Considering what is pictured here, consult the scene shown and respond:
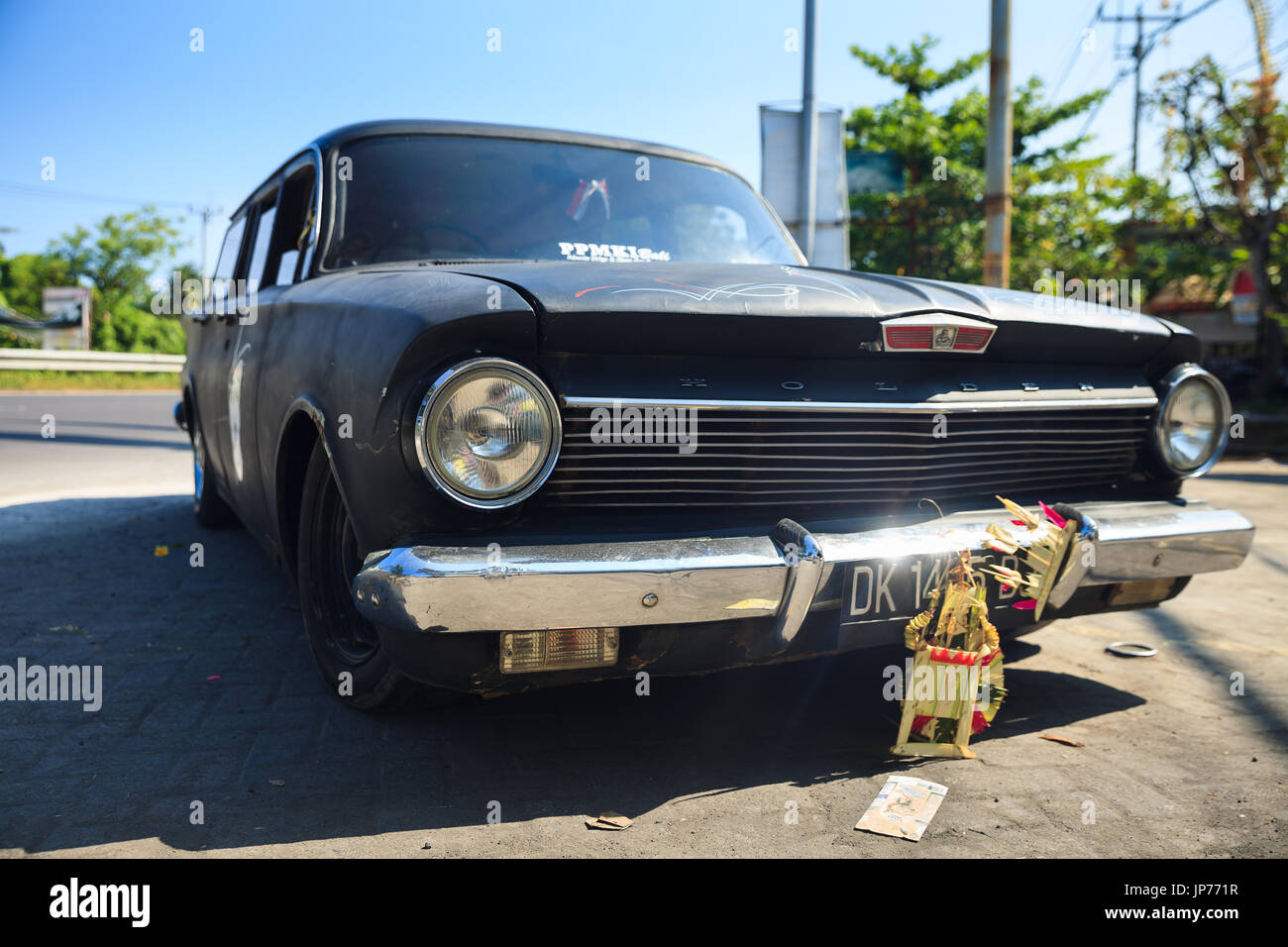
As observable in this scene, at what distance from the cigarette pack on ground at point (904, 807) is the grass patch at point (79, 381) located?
75.0 feet

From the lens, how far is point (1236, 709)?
3068 mm

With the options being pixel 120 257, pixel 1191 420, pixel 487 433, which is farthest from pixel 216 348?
pixel 120 257

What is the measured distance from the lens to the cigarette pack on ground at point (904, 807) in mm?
2191

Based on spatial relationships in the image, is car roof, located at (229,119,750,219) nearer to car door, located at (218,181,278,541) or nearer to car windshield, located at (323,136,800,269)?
car windshield, located at (323,136,800,269)

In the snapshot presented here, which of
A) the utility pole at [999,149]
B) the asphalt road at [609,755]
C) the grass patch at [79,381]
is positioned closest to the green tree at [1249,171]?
the utility pole at [999,149]

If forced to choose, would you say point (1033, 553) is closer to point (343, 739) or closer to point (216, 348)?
point (343, 739)

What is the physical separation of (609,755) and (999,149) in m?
8.00

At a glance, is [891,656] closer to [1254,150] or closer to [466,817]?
[466,817]

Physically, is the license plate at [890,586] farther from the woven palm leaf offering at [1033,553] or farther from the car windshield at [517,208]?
the car windshield at [517,208]

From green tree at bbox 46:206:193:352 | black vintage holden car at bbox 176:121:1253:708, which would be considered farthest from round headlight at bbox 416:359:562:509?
green tree at bbox 46:206:193:352

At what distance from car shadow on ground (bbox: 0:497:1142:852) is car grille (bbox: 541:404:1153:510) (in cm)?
67

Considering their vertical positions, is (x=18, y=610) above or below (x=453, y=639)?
below
